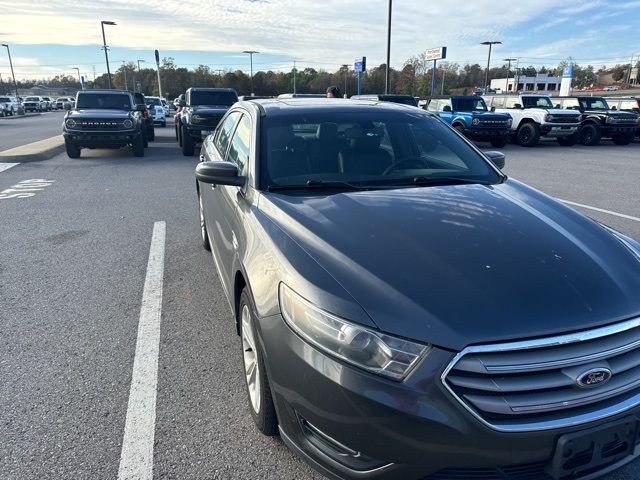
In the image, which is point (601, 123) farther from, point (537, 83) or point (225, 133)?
point (537, 83)

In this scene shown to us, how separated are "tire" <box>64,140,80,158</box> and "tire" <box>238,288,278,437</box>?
12700 millimetres

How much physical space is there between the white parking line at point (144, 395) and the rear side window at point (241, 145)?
4.60 feet

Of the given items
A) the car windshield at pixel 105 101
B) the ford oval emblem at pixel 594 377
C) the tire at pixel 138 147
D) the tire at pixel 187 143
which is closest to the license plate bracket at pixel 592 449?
the ford oval emblem at pixel 594 377

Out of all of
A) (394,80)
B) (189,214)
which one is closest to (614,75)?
(394,80)

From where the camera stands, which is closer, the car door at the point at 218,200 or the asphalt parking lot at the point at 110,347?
the asphalt parking lot at the point at 110,347

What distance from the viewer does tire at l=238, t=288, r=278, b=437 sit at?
227cm

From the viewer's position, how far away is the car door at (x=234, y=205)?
2.94 meters

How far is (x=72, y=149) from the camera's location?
13.5m

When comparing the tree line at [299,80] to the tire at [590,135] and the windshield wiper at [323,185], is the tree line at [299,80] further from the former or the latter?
the windshield wiper at [323,185]

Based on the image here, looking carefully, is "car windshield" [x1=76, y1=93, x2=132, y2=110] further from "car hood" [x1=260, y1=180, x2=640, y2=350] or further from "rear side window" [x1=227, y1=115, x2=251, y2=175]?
"car hood" [x1=260, y1=180, x2=640, y2=350]

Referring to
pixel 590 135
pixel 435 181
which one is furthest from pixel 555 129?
pixel 435 181

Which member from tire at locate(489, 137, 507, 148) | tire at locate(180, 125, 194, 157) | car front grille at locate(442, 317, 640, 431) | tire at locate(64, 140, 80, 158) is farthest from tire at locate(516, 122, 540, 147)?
car front grille at locate(442, 317, 640, 431)

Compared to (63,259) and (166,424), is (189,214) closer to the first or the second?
(63,259)

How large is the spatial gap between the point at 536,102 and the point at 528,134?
1.95 m
